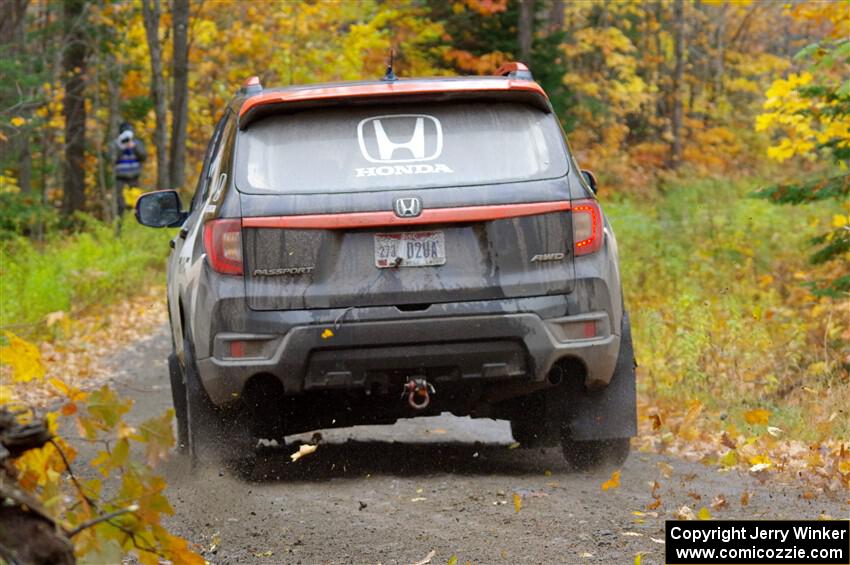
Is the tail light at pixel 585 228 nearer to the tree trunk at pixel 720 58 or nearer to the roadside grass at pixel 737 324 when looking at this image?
the roadside grass at pixel 737 324

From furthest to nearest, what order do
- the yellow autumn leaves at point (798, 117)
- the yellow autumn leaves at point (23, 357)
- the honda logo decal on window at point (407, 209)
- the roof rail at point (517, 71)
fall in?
the yellow autumn leaves at point (798, 117) → the roof rail at point (517, 71) → the honda logo decal on window at point (407, 209) → the yellow autumn leaves at point (23, 357)

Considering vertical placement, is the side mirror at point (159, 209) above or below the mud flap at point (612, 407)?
above

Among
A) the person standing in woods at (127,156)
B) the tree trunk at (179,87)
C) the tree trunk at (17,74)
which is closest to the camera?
the tree trunk at (17,74)

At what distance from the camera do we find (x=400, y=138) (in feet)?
21.3

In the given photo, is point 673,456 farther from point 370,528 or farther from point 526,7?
point 526,7

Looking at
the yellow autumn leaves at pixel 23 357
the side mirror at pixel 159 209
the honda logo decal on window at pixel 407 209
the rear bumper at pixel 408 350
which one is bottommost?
the rear bumper at pixel 408 350

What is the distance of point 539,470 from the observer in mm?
7316

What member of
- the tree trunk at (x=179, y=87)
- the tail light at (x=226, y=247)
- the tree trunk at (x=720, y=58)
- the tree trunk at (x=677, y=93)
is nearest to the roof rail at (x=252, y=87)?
the tail light at (x=226, y=247)

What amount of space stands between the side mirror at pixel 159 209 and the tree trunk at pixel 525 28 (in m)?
22.2

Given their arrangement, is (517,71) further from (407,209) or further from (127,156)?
(127,156)

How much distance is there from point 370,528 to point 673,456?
10.1 feet

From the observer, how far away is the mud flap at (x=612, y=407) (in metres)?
6.86

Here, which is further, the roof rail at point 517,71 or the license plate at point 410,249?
the roof rail at point 517,71

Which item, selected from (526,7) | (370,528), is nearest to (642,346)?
(370,528)
